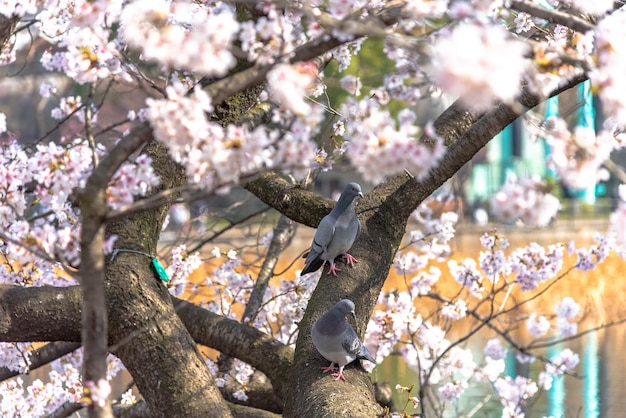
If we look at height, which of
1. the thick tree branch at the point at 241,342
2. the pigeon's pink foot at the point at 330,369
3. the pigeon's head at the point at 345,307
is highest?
the thick tree branch at the point at 241,342

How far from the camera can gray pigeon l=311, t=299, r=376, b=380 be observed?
10.8ft

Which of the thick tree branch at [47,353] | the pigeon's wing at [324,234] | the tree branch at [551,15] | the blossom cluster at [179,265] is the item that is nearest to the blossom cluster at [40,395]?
the thick tree branch at [47,353]

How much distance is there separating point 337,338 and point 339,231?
1.79 feet

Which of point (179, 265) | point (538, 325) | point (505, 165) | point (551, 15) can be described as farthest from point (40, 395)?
point (505, 165)

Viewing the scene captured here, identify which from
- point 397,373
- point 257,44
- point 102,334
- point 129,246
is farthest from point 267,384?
point 397,373

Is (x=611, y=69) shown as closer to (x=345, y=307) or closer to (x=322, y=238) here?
(x=345, y=307)

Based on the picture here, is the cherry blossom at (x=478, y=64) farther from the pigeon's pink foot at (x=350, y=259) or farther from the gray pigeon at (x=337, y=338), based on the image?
the pigeon's pink foot at (x=350, y=259)

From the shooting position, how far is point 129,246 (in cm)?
343

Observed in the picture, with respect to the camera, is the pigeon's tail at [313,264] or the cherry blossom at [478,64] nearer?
the cherry blossom at [478,64]

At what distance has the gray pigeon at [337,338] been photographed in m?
3.29

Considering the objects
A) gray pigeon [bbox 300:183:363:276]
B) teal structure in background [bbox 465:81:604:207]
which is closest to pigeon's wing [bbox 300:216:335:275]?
gray pigeon [bbox 300:183:363:276]

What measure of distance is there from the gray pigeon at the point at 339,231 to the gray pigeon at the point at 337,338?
1.00 feet

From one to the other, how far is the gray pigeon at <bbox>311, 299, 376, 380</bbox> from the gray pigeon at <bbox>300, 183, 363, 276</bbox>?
1.00ft

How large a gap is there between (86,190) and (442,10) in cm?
92
